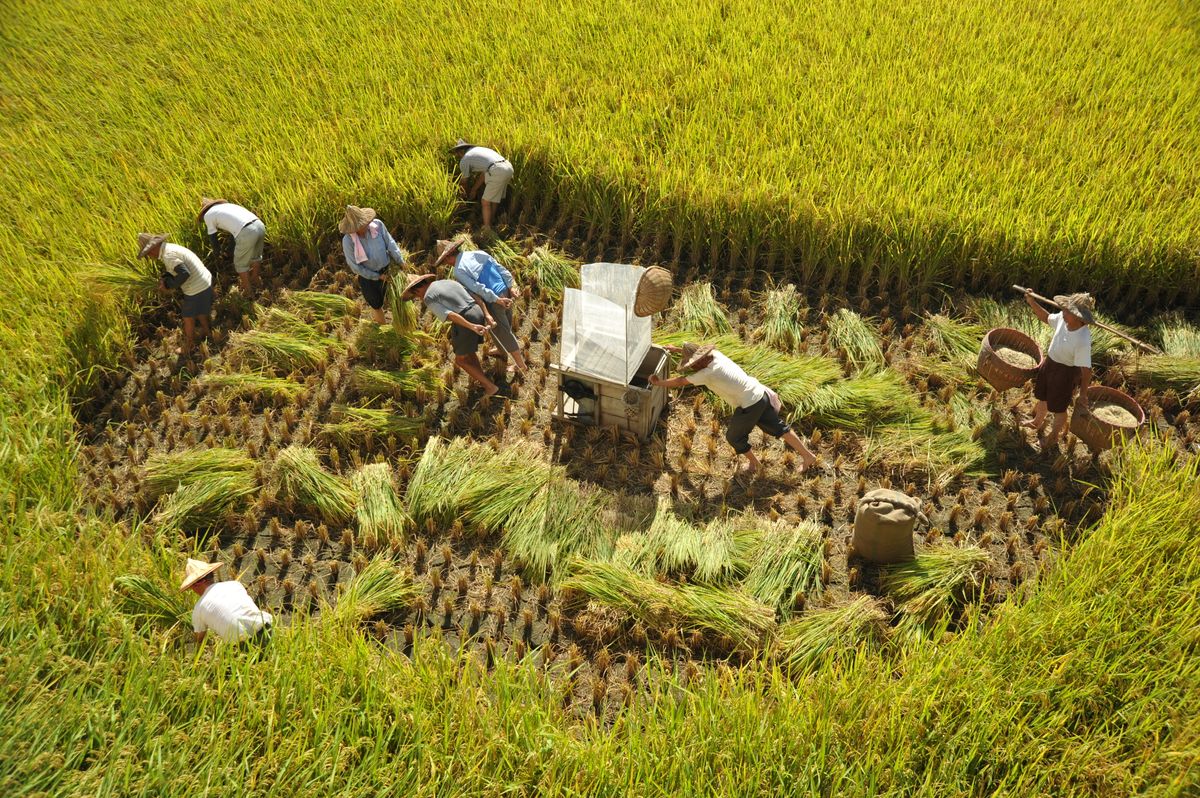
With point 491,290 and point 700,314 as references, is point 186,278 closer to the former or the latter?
point 491,290

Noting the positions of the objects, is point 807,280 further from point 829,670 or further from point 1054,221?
point 829,670

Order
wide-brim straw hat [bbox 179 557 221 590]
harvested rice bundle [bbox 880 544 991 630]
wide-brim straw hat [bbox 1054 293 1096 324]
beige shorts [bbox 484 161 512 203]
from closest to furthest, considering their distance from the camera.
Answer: wide-brim straw hat [bbox 179 557 221 590]
harvested rice bundle [bbox 880 544 991 630]
wide-brim straw hat [bbox 1054 293 1096 324]
beige shorts [bbox 484 161 512 203]

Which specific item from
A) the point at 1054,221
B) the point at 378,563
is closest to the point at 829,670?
the point at 378,563

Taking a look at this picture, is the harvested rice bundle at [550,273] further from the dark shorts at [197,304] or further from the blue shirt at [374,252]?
the dark shorts at [197,304]

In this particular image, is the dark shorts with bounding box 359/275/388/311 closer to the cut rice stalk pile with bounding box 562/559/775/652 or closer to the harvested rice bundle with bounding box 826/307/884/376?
the cut rice stalk pile with bounding box 562/559/775/652

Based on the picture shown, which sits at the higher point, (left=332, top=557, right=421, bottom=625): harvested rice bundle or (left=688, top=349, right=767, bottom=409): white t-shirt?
(left=688, top=349, right=767, bottom=409): white t-shirt

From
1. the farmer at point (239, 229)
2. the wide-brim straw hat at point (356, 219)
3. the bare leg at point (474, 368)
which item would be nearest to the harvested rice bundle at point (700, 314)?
the bare leg at point (474, 368)

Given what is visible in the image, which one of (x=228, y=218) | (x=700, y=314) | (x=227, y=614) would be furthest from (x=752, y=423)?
(x=228, y=218)

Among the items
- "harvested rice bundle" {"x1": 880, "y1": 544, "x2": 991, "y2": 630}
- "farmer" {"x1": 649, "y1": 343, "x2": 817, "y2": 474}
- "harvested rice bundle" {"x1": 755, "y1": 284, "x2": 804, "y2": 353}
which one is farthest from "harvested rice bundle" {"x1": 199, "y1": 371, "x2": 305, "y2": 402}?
"harvested rice bundle" {"x1": 880, "y1": 544, "x2": 991, "y2": 630}
